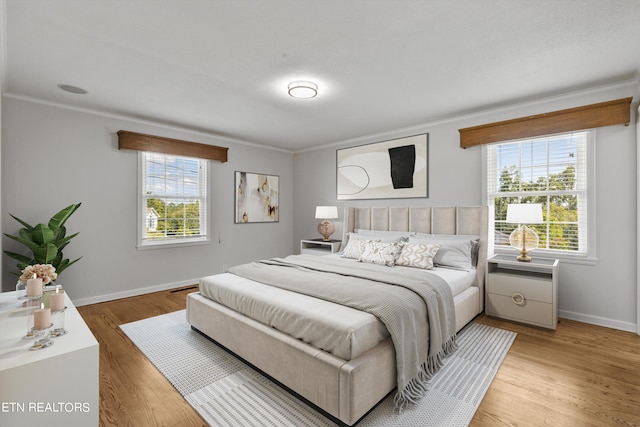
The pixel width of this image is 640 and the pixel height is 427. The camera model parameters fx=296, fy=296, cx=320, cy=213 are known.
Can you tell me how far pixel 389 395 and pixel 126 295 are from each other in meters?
3.78

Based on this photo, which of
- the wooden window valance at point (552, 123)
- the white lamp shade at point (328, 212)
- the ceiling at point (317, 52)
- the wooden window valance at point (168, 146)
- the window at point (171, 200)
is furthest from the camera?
the white lamp shade at point (328, 212)

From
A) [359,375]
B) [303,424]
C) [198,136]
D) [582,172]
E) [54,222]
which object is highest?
[198,136]

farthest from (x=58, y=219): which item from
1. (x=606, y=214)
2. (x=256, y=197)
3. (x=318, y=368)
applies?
(x=606, y=214)

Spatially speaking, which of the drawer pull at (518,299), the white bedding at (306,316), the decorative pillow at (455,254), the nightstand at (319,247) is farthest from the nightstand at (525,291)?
the nightstand at (319,247)

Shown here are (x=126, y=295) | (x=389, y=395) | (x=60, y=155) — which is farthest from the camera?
(x=126, y=295)

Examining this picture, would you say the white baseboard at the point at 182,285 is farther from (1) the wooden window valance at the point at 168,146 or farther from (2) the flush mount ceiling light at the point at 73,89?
(2) the flush mount ceiling light at the point at 73,89

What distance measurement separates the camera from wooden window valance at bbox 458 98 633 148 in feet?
9.64

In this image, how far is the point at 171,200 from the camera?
15.0 feet

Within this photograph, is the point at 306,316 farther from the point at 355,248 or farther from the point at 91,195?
the point at 91,195

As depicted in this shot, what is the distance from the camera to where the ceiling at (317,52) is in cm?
191

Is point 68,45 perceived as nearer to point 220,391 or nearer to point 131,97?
point 131,97

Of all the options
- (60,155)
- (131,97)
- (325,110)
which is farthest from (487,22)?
(60,155)

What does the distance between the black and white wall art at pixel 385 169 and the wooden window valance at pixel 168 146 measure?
2.14 metres

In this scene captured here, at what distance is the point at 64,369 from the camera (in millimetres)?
1370
